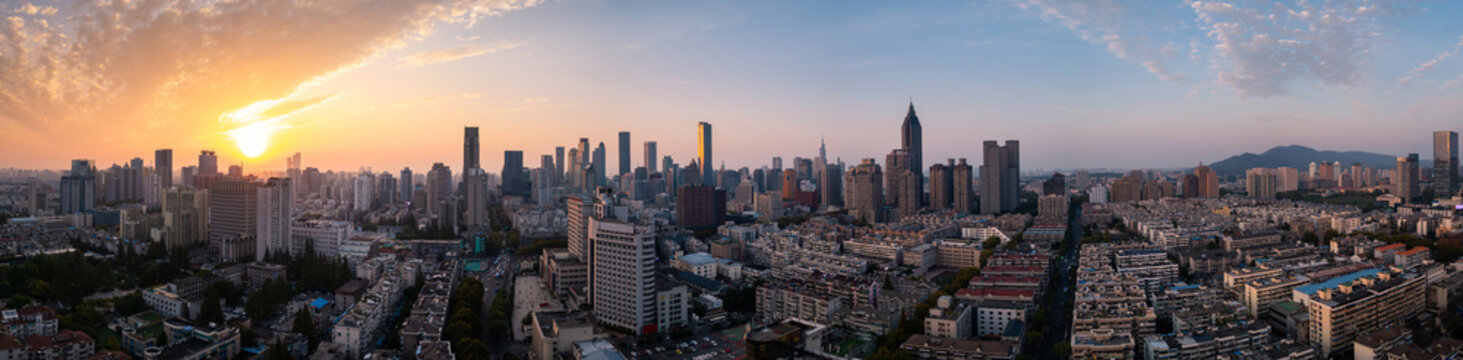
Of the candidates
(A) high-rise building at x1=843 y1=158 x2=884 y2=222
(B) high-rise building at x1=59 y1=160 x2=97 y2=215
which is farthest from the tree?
(A) high-rise building at x1=843 y1=158 x2=884 y2=222

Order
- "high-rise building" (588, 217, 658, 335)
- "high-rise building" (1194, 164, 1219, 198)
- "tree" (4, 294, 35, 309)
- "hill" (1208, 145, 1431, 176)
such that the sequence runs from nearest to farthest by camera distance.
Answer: "high-rise building" (588, 217, 658, 335) → "tree" (4, 294, 35, 309) → "high-rise building" (1194, 164, 1219, 198) → "hill" (1208, 145, 1431, 176)

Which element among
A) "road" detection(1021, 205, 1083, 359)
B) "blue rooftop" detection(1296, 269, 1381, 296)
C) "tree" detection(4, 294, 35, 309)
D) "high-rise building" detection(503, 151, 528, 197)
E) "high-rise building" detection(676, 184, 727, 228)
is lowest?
"road" detection(1021, 205, 1083, 359)

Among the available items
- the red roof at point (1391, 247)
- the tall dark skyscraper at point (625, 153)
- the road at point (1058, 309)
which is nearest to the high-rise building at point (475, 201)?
the road at point (1058, 309)

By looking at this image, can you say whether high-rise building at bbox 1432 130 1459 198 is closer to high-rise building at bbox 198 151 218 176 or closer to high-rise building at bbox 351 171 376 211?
high-rise building at bbox 351 171 376 211

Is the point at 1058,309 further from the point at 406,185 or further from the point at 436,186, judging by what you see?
the point at 406,185

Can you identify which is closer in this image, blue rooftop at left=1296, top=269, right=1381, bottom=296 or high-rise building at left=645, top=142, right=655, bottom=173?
blue rooftop at left=1296, top=269, right=1381, bottom=296

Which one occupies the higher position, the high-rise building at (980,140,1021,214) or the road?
the high-rise building at (980,140,1021,214)

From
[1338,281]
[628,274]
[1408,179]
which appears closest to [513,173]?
[628,274]
